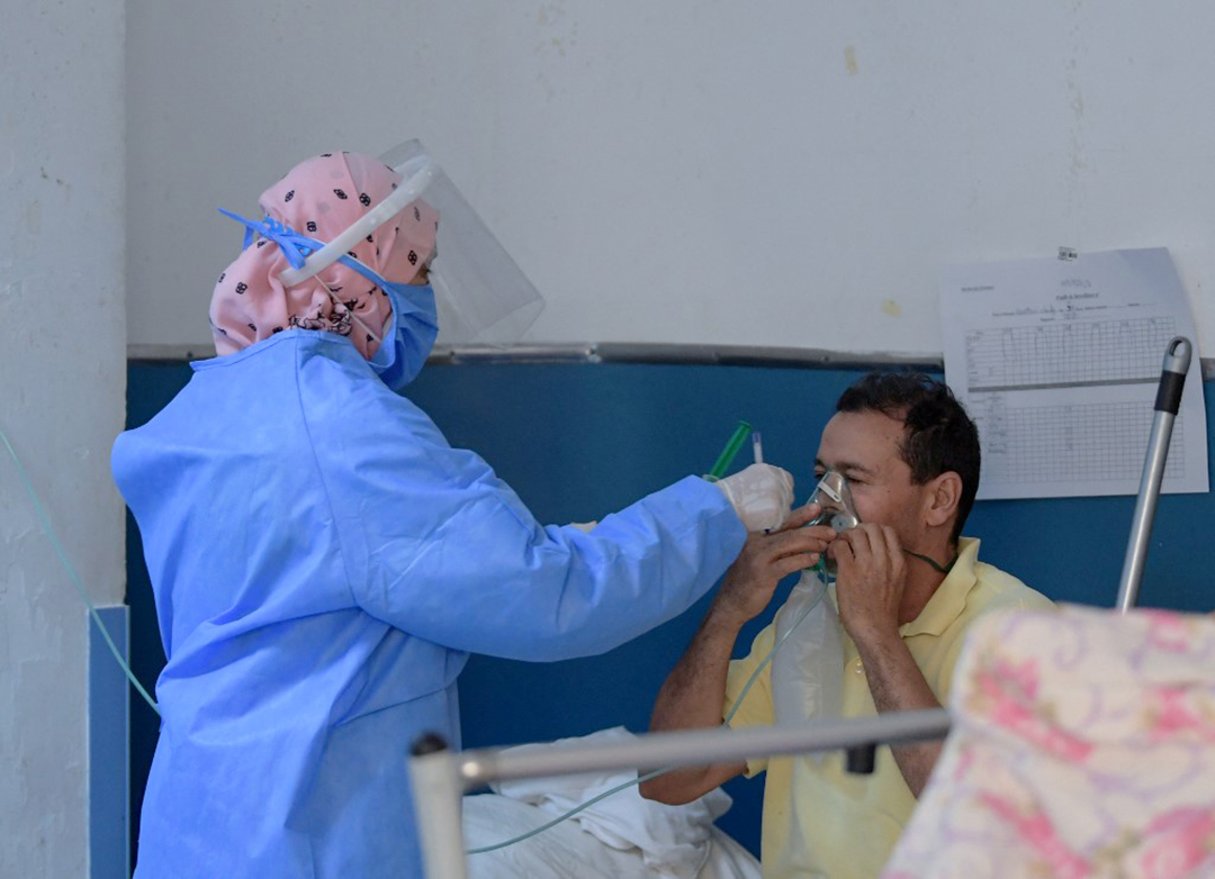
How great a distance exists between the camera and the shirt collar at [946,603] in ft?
6.34

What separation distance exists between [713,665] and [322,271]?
2.38 feet

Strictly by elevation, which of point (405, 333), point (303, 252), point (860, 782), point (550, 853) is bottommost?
point (550, 853)

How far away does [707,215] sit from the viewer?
101 inches

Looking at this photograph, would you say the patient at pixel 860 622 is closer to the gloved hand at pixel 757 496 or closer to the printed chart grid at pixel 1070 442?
the gloved hand at pixel 757 496

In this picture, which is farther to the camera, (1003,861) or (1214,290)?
(1214,290)

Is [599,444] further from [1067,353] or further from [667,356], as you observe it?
[1067,353]

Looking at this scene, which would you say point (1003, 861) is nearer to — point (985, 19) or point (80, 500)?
point (80, 500)

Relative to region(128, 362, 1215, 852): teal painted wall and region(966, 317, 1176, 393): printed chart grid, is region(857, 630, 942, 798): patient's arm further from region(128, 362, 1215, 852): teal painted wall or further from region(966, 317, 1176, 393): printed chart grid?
region(966, 317, 1176, 393): printed chart grid

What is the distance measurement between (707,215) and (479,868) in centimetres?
117

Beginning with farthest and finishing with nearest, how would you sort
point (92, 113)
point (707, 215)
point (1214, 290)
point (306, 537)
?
point (707, 215), point (1214, 290), point (92, 113), point (306, 537)

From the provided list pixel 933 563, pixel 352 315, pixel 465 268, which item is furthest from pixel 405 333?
pixel 933 563

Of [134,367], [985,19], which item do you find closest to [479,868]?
[134,367]

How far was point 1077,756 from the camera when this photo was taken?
3.00 ft

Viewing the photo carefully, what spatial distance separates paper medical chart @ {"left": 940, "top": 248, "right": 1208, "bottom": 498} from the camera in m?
2.39
